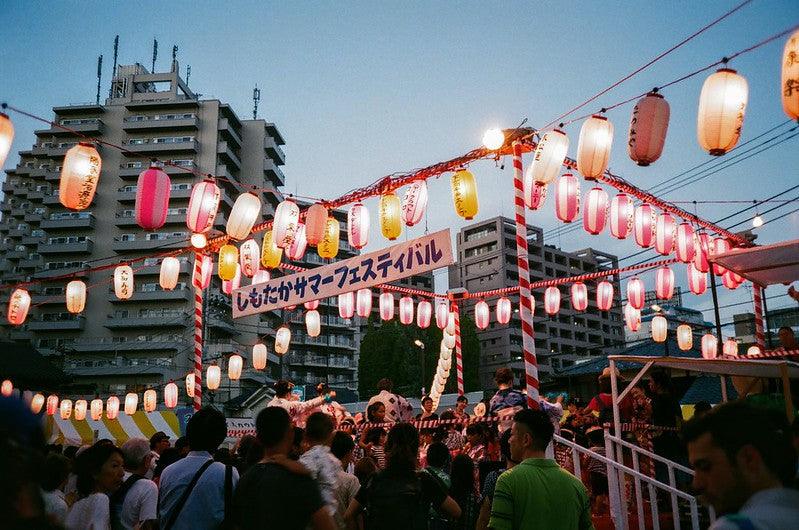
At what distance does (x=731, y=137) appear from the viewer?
7.71 m

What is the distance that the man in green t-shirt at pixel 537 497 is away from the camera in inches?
149

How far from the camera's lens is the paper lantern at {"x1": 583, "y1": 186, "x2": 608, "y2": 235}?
41.6 feet

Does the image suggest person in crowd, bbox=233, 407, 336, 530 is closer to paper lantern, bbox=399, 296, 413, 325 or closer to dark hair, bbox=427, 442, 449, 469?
dark hair, bbox=427, 442, 449, 469

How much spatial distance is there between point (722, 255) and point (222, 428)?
27.2 ft

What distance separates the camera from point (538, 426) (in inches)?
162

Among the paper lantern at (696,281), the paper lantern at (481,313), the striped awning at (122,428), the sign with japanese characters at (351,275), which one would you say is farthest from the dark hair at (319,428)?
the striped awning at (122,428)

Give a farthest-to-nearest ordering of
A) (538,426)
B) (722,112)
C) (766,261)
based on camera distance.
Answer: (766,261)
(722,112)
(538,426)

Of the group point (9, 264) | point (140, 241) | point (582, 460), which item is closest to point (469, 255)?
point (140, 241)

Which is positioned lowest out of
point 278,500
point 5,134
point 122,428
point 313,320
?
point 122,428

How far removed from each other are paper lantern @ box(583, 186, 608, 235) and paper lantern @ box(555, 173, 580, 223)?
0.83m

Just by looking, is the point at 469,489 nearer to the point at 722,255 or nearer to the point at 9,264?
the point at 722,255

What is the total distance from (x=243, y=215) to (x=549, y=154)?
703 cm

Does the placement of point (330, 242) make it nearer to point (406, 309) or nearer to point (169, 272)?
point (169, 272)

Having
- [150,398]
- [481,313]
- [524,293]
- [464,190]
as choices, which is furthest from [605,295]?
[150,398]
